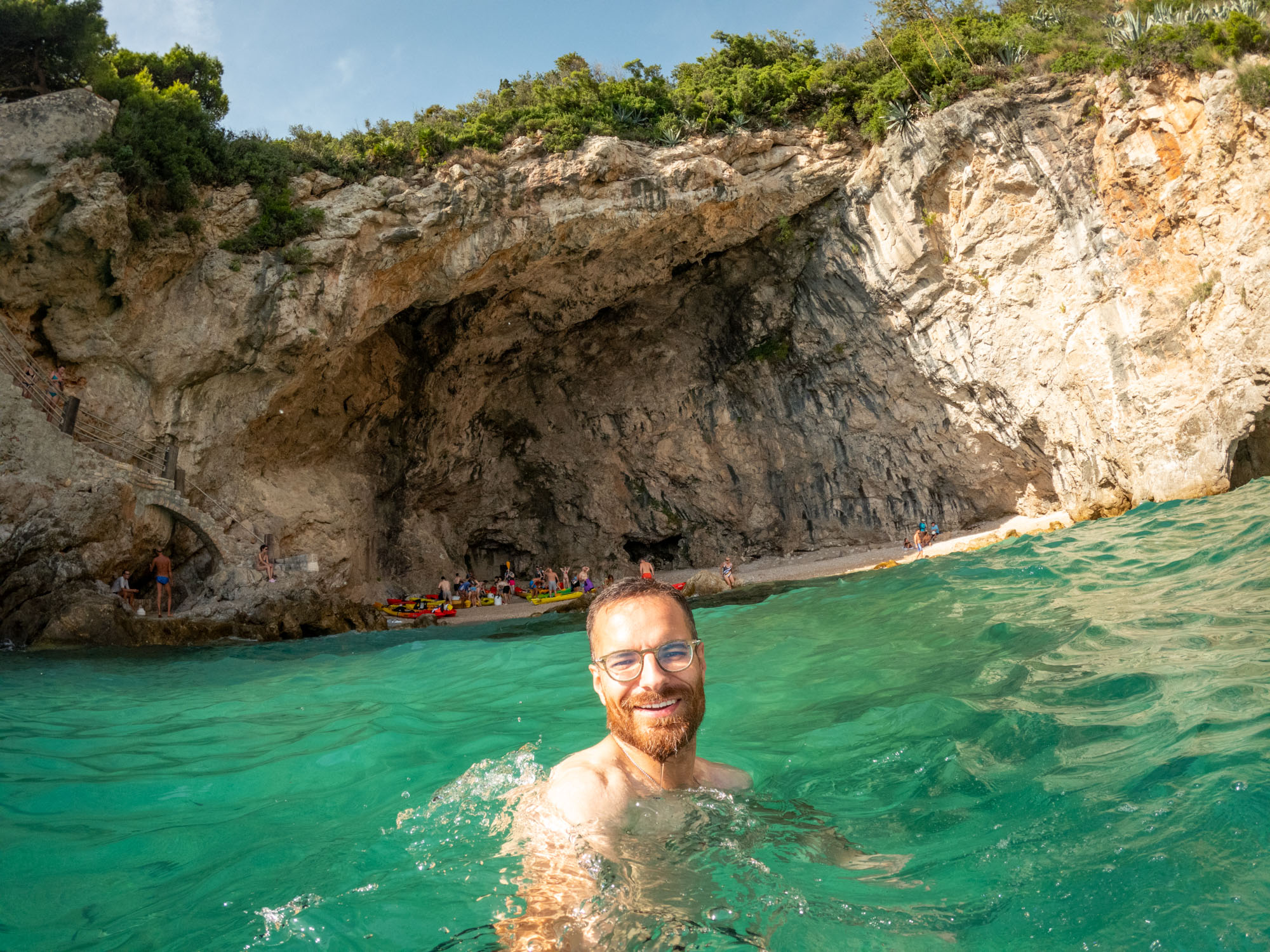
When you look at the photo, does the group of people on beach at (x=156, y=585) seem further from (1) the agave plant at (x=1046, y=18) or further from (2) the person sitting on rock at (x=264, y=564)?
(1) the agave plant at (x=1046, y=18)

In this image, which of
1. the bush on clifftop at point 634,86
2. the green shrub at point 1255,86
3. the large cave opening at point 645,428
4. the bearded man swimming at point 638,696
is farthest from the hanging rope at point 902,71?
the bearded man swimming at point 638,696

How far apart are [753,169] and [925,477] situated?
33.1 ft

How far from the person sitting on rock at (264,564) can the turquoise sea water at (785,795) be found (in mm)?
9550

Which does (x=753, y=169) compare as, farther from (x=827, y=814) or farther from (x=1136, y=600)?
A: (x=827, y=814)

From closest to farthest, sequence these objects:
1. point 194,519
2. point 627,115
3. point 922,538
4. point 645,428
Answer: point 194,519 → point 627,115 → point 922,538 → point 645,428

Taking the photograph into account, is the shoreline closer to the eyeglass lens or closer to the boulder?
the boulder

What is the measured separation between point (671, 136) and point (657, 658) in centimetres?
1983

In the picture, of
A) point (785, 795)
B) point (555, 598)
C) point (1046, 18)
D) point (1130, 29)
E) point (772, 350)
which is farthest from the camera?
point (772, 350)

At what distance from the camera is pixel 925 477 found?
2258cm

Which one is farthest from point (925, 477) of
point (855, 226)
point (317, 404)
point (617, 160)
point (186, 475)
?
point (186, 475)

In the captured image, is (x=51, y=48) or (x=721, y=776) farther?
(x=51, y=48)

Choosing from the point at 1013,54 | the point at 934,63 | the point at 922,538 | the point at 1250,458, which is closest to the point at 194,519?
A: the point at 922,538

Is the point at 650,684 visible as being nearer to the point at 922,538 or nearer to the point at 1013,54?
the point at 922,538

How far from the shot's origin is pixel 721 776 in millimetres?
3084
